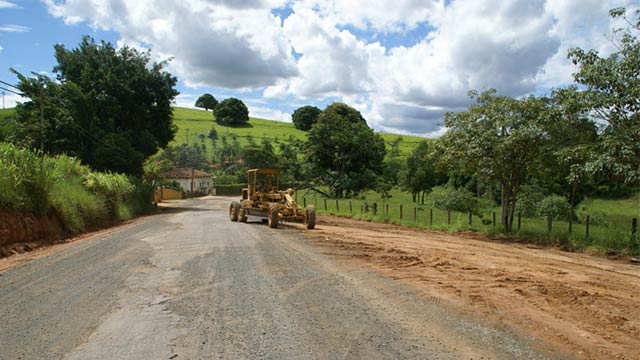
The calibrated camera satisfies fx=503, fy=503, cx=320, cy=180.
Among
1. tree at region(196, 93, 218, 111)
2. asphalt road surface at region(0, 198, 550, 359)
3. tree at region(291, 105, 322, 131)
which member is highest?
tree at region(196, 93, 218, 111)

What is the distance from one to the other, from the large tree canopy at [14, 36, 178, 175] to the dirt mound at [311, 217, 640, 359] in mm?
25979

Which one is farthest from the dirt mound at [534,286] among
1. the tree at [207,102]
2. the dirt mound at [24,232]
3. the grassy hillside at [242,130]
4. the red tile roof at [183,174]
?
the tree at [207,102]

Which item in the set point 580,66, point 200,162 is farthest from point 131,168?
point 200,162

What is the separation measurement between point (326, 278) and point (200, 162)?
93.4m

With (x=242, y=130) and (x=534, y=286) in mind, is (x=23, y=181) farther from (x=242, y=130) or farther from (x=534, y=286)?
(x=242, y=130)

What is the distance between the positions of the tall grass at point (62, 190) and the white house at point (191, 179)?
200ft

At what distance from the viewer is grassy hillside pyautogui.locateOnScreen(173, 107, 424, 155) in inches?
4264

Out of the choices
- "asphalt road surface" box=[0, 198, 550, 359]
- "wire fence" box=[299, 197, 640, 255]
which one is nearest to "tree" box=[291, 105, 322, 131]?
"wire fence" box=[299, 197, 640, 255]

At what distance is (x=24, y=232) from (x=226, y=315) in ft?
33.2

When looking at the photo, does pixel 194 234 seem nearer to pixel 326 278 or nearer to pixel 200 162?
pixel 326 278

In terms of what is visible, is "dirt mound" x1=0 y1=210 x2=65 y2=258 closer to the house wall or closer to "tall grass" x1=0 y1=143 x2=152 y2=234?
"tall grass" x1=0 y1=143 x2=152 y2=234

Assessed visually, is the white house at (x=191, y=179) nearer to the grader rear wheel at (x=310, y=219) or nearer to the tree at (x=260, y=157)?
the tree at (x=260, y=157)

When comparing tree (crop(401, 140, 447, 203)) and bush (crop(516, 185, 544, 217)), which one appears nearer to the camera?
bush (crop(516, 185, 544, 217))

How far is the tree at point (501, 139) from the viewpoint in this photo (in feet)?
60.2
